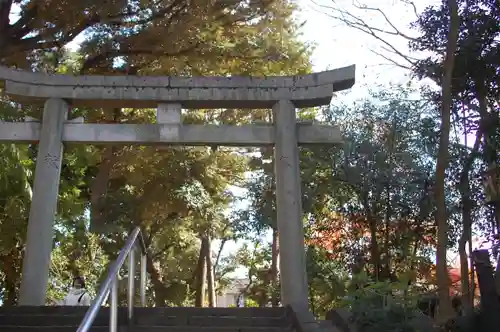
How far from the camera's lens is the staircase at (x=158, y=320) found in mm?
5070

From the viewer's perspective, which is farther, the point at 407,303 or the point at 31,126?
the point at 31,126

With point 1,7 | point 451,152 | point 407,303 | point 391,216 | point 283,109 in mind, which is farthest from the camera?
point 1,7

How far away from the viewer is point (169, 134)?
7.80m

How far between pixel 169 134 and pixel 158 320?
321 cm

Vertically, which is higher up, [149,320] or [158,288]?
[158,288]

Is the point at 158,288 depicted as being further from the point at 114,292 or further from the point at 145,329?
the point at 114,292

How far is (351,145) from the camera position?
10.4 m

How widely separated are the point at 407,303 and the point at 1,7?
407 inches

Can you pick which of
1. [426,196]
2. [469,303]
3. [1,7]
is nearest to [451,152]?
[426,196]

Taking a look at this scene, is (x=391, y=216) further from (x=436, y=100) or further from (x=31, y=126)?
(x=31, y=126)

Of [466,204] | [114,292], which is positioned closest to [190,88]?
A: [114,292]

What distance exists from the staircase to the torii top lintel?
132 inches

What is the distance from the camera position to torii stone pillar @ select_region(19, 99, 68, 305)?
701cm

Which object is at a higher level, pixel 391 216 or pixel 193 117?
pixel 193 117
